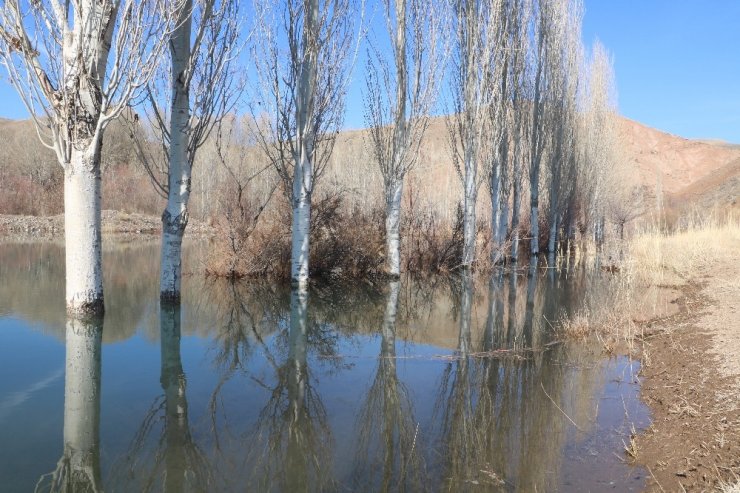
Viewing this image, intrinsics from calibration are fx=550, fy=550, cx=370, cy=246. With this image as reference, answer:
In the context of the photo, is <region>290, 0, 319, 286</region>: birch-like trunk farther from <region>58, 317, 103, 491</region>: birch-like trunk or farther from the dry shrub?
<region>58, 317, 103, 491</region>: birch-like trunk

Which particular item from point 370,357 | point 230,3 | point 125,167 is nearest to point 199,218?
point 125,167

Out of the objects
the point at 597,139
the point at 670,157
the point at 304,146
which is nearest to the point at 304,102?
the point at 304,146

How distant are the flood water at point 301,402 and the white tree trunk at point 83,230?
37 centimetres

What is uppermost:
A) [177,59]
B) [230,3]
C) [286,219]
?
[230,3]

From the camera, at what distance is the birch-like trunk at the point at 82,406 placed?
3.03m

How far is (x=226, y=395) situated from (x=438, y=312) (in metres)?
5.54

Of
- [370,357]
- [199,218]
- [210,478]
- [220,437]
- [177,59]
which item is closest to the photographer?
[210,478]

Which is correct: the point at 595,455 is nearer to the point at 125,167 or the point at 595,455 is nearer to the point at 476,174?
the point at 476,174

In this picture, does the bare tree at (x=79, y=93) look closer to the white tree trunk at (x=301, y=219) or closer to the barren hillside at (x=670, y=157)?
the white tree trunk at (x=301, y=219)

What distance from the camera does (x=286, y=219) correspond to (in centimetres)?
1230

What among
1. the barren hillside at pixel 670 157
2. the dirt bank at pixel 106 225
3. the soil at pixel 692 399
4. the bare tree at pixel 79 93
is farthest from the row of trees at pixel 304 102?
the barren hillside at pixel 670 157

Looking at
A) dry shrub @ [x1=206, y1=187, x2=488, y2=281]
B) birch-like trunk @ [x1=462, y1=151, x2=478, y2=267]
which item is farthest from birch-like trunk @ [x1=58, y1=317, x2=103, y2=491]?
birch-like trunk @ [x1=462, y1=151, x2=478, y2=267]

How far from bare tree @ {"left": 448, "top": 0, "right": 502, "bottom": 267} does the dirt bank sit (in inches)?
644

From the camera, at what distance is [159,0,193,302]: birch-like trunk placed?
827 centimetres
